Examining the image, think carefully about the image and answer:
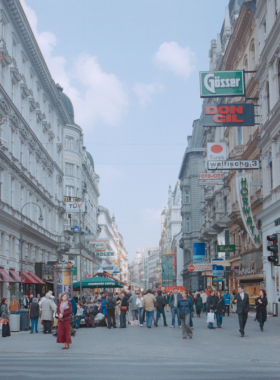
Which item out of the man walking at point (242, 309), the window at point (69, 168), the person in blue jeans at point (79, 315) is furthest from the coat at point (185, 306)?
the window at point (69, 168)

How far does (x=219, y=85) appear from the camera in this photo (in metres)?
26.3

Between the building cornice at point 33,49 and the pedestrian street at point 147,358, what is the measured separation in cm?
2568

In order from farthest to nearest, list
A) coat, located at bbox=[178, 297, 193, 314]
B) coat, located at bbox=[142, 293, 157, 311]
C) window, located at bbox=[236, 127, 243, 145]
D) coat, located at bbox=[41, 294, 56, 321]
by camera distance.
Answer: window, located at bbox=[236, 127, 243, 145], coat, located at bbox=[142, 293, 157, 311], coat, located at bbox=[41, 294, 56, 321], coat, located at bbox=[178, 297, 193, 314]

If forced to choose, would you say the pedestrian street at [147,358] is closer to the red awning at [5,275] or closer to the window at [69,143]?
the red awning at [5,275]

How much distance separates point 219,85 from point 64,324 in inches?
603

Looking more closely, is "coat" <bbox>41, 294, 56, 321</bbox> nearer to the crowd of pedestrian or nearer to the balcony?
the crowd of pedestrian

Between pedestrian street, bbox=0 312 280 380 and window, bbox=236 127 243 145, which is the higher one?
window, bbox=236 127 243 145

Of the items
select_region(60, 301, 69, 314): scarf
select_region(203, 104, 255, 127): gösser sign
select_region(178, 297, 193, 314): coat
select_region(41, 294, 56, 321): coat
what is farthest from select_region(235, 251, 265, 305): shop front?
select_region(60, 301, 69, 314): scarf

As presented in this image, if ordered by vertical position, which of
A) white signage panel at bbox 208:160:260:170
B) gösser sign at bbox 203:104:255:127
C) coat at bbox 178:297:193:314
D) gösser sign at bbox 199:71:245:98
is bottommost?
coat at bbox 178:297:193:314

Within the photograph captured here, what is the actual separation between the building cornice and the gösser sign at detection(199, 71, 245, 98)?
17.0 metres

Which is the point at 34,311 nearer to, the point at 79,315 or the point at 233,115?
the point at 79,315

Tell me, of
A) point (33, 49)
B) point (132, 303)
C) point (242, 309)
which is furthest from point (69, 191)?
point (242, 309)

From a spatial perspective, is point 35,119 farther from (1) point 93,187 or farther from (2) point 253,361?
(1) point 93,187

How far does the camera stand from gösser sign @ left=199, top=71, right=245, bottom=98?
2617 cm
